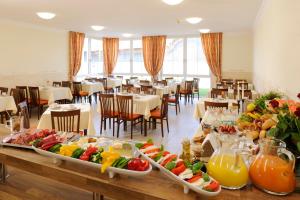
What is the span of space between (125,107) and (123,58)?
708 centimetres

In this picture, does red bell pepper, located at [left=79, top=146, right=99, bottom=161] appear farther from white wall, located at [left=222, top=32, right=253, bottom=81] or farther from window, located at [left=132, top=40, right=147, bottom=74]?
window, located at [left=132, top=40, right=147, bottom=74]

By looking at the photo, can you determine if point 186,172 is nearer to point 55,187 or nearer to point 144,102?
point 55,187

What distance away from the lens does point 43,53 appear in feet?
27.1

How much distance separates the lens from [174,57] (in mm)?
10617

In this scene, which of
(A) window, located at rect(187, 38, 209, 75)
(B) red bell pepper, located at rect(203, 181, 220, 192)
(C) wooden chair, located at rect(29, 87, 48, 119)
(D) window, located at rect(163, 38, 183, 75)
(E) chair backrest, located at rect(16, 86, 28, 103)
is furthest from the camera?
(D) window, located at rect(163, 38, 183, 75)

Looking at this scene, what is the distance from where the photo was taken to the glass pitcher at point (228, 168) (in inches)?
44.0

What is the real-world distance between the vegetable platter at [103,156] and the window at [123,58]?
32.8 feet

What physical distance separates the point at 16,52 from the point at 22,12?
1.74 meters

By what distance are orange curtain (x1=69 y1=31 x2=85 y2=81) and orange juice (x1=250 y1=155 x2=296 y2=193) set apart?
9.08m

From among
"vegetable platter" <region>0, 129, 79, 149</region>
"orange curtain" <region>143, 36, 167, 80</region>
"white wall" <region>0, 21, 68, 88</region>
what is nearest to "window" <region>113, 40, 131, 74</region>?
"orange curtain" <region>143, 36, 167, 80</region>

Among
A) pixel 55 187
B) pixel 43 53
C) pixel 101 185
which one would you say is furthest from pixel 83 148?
pixel 43 53

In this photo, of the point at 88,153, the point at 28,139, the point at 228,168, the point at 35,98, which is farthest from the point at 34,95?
the point at 228,168

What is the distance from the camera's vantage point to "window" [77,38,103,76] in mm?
10617

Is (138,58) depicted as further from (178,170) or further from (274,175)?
(274,175)
